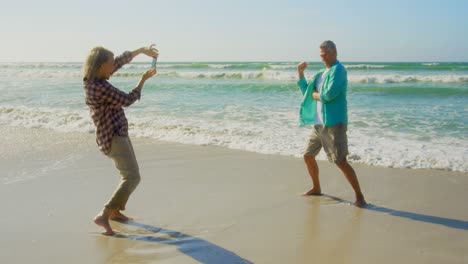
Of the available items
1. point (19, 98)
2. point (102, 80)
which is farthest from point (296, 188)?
point (19, 98)

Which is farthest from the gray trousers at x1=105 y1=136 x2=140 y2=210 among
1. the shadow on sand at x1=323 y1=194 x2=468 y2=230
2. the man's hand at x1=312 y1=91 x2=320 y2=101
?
the shadow on sand at x1=323 y1=194 x2=468 y2=230

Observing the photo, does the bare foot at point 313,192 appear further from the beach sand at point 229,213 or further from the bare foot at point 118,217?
the bare foot at point 118,217

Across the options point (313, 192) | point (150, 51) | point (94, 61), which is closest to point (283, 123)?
point (313, 192)

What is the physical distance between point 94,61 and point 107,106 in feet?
1.27

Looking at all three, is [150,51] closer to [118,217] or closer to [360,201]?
[118,217]

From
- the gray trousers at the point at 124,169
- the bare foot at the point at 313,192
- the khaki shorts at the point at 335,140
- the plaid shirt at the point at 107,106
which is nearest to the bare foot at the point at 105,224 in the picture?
the gray trousers at the point at 124,169

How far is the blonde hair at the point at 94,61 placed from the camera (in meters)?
3.72

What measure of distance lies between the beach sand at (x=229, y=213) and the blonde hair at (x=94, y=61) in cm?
143

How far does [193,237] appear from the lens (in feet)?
13.0

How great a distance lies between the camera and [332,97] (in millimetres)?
4656

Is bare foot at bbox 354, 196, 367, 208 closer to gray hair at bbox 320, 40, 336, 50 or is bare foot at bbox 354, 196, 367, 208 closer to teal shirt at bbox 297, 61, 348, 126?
teal shirt at bbox 297, 61, 348, 126

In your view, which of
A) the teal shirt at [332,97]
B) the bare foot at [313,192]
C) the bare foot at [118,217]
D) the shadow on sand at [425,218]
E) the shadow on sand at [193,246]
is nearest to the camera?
the shadow on sand at [193,246]

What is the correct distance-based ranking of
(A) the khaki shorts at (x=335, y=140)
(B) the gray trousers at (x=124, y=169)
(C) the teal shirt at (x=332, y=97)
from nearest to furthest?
(B) the gray trousers at (x=124, y=169) → (C) the teal shirt at (x=332, y=97) → (A) the khaki shorts at (x=335, y=140)

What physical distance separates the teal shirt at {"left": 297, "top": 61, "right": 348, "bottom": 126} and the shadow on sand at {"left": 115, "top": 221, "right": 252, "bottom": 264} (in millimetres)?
1944
